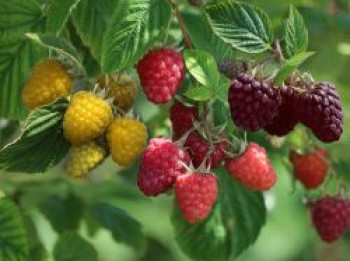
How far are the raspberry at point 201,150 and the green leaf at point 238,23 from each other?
17 centimetres

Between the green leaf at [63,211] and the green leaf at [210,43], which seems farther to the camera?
the green leaf at [63,211]

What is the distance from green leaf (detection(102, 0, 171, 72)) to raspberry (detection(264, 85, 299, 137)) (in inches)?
9.4

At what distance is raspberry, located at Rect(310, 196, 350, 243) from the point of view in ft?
7.17

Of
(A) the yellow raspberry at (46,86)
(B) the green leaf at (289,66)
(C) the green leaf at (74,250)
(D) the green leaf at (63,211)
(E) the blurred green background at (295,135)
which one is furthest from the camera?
(D) the green leaf at (63,211)

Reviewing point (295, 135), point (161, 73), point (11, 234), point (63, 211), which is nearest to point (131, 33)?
point (161, 73)

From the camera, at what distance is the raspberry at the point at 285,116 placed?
1.66 m

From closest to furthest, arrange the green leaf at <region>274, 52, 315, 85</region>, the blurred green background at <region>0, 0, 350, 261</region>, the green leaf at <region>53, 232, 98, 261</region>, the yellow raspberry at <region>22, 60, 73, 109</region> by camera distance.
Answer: the green leaf at <region>274, 52, 315, 85</region>, the yellow raspberry at <region>22, 60, 73, 109</region>, the green leaf at <region>53, 232, 98, 261</region>, the blurred green background at <region>0, 0, 350, 261</region>

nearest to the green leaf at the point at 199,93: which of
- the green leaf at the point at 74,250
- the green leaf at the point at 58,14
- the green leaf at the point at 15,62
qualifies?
the green leaf at the point at 58,14

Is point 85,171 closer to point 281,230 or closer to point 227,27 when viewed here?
point 227,27

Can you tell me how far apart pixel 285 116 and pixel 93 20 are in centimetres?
42

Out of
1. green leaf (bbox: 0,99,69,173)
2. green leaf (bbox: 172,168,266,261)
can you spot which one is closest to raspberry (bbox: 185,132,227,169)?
green leaf (bbox: 0,99,69,173)

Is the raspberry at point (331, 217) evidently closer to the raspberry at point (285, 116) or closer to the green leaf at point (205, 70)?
the raspberry at point (285, 116)

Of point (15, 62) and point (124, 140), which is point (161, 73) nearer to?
point (124, 140)

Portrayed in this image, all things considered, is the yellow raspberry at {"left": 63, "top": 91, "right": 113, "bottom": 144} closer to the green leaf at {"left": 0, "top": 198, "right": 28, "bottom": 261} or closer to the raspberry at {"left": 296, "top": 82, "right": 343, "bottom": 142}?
the green leaf at {"left": 0, "top": 198, "right": 28, "bottom": 261}
